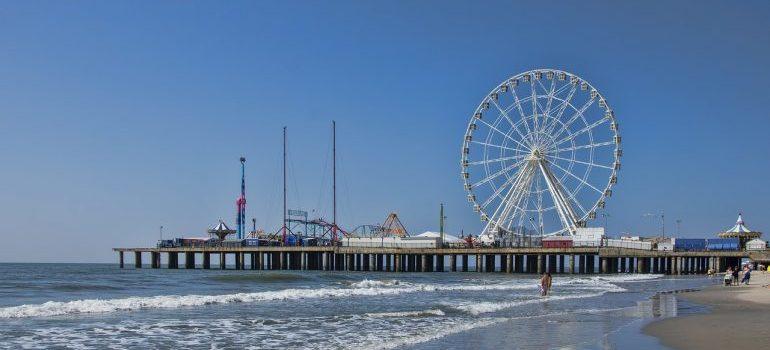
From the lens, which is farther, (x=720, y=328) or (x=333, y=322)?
(x=333, y=322)

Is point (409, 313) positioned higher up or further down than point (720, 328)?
further down

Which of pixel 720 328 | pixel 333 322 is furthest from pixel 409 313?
pixel 720 328

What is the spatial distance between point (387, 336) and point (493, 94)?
52.6m

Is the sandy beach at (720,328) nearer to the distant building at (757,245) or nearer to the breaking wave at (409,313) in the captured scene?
the breaking wave at (409,313)

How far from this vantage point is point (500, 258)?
7381 cm

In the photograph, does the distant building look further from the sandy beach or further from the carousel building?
the sandy beach

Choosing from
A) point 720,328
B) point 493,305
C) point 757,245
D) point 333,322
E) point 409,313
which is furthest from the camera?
point 757,245

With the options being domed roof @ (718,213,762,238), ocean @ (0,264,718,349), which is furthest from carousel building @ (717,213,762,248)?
ocean @ (0,264,718,349)

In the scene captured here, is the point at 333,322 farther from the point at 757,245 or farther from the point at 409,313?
the point at 757,245

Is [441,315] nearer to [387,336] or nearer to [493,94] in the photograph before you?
[387,336]

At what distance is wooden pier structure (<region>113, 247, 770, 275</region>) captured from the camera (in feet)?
211

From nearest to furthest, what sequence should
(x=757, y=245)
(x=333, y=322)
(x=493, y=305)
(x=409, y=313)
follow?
(x=333, y=322) → (x=409, y=313) → (x=493, y=305) → (x=757, y=245)

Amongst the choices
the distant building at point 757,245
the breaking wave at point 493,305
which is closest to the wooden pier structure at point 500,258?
Answer: the distant building at point 757,245

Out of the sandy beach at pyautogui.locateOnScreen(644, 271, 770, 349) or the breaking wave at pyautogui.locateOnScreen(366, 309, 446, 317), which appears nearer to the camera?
the sandy beach at pyautogui.locateOnScreen(644, 271, 770, 349)
